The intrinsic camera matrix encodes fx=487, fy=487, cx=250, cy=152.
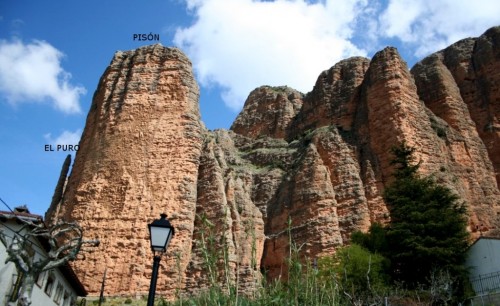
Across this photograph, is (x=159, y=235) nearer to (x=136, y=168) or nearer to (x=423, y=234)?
(x=423, y=234)

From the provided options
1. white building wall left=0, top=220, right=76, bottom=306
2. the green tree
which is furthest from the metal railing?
white building wall left=0, top=220, right=76, bottom=306

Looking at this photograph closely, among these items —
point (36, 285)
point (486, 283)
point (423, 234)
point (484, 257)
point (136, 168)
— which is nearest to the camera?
point (36, 285)

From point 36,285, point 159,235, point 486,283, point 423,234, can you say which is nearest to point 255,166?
point 423,234

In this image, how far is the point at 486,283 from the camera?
22812 millimetres

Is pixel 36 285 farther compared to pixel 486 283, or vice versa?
pixel 486 283

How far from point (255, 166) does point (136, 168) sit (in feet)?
54.5

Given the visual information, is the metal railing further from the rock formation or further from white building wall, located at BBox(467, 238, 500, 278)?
the rock formation

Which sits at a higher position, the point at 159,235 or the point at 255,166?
the point at 255,166

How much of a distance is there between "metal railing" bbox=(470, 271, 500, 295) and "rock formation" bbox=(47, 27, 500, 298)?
10.3m

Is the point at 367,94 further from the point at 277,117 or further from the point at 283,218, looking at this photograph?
the point at 277,117

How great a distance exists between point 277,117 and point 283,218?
25.1 meters

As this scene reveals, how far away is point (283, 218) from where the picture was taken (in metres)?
37.4

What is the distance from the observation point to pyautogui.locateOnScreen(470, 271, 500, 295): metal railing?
22.0 metres

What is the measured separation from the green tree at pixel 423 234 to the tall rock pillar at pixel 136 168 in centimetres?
1200
